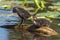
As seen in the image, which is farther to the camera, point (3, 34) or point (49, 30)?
point (49, 30)

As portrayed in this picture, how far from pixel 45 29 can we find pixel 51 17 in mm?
1776

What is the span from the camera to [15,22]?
767 centimetres

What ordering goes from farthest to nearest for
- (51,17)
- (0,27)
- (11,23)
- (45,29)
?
1. (51,17)
2. (11,23)
3. (0,27)
4. (45,29)

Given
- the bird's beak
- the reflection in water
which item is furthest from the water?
the bird's beak

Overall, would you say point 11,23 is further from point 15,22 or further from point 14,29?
point 14,29

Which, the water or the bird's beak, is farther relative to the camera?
the bird's beak

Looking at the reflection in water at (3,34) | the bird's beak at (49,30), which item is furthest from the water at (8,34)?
the bird's beak at (49,30)

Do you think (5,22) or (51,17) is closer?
(5,22)

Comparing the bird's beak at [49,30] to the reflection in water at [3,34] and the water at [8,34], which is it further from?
the reflection in water at [3,34]

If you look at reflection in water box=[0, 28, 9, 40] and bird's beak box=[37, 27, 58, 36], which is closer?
reflection in water box=[0, 28, 9, 40]

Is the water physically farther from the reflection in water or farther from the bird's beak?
the bird's beak

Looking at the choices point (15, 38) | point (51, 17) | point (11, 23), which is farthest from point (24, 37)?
point (51, 17)

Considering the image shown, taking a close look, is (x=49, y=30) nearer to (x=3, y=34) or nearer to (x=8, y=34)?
(x=8, y=34)

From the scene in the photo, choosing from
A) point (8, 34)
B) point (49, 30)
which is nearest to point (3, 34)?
point (8, 34)
